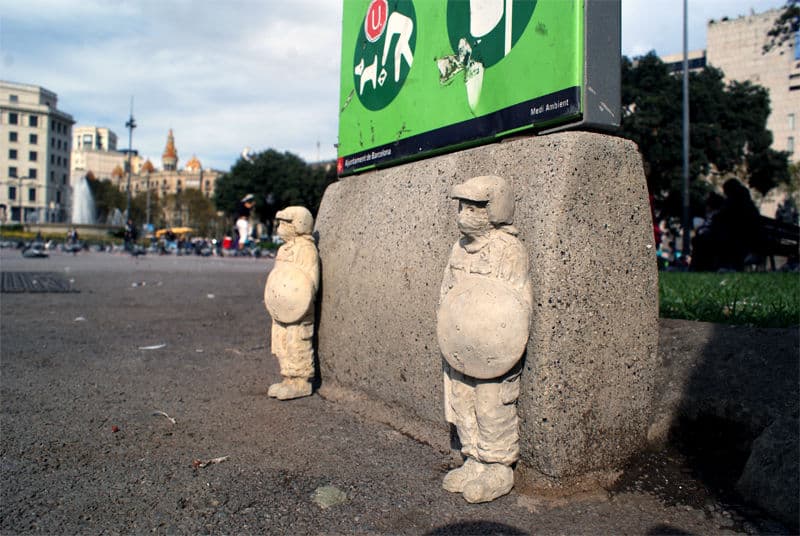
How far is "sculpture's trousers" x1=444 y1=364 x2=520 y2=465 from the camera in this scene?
257 cm

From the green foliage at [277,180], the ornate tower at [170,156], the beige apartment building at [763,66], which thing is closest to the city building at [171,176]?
the ornate tower at [170,156]

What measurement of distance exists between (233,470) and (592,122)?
248cm

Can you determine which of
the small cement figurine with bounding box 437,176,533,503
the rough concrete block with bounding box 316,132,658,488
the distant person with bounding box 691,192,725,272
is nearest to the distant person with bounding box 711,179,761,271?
the distant person with bounding box 691,192,725,272

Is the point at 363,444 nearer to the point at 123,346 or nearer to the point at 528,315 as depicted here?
the point at 528,315

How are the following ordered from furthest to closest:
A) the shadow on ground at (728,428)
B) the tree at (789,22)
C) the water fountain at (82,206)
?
the water fountain at (82,206) < the tree at (789,22) < the shadow on ground at (728,428)

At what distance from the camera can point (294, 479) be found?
285 centimetres

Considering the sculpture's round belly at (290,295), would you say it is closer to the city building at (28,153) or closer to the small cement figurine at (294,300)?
the small cement figurine at (294,300)

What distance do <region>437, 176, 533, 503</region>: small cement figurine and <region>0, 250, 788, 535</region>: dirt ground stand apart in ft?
0.47

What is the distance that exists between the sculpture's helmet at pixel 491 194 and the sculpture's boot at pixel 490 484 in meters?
1.12

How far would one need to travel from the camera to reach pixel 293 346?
4.30 metres

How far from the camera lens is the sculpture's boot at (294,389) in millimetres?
4344

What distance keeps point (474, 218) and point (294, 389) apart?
240 centimetres

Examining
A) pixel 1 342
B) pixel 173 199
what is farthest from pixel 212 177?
pixel 1 342

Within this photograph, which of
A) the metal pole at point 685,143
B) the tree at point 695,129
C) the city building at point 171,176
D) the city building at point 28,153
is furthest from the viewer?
the city building at point 171,176
